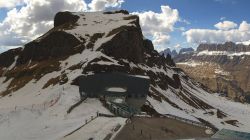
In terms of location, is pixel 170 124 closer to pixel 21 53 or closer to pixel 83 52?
pixel 83 52

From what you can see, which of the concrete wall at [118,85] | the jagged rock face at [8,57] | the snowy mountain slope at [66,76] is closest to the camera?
the snowy mountain slope at [66,76]

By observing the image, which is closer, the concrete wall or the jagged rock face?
the concrete wall

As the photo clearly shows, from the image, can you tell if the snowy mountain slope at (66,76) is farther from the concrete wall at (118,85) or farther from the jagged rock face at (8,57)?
the concrete wall at (118,85)

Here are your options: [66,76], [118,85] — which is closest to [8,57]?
[66,76]

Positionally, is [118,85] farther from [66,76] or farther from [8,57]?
[8,57]

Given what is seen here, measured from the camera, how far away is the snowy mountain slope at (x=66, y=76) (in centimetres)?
7671

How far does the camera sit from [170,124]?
219ft

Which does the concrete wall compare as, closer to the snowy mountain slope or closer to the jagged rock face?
the snowy mountain slope

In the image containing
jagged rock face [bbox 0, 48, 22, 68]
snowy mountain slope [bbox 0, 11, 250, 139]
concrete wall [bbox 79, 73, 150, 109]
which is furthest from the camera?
jagged rock face [bbox 0, 48, 22, 68]

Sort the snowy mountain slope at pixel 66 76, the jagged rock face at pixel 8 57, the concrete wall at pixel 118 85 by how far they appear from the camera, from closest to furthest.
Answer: the snowy mountain slope at pixel 66 76
the concrete wall at pixel 118 85
the jagged rock face at pixel 8 57

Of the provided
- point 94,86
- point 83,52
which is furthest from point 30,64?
point 94,86

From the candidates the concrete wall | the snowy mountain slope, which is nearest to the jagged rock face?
the snowy mountain slope

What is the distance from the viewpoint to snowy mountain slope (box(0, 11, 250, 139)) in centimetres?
7671

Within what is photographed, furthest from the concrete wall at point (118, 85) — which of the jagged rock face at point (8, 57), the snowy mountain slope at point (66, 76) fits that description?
the jagged rock face at point (8, 57)
